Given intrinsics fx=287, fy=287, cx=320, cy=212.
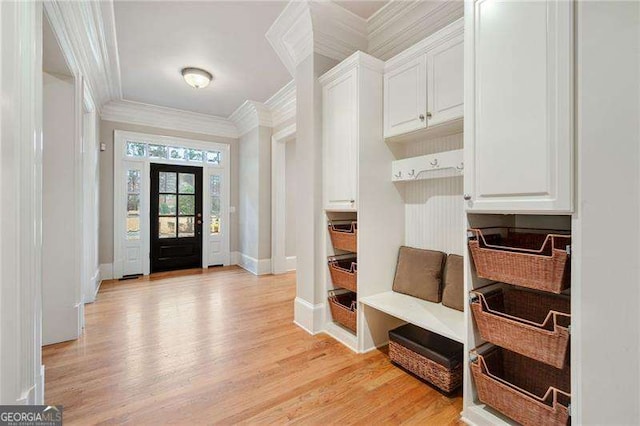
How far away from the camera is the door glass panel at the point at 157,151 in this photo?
4980mm

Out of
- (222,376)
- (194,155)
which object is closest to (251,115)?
(194,155)

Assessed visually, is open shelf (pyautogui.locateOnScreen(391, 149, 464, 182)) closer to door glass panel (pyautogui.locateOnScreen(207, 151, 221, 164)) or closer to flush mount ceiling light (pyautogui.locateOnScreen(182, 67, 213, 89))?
flush mount ceiling light (pyautogui.locateOnScreen(182, 67, 213, 89))

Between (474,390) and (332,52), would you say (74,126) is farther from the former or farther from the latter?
(474,390)

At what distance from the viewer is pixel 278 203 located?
16.8ft

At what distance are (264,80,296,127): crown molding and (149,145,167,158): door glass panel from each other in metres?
1.98

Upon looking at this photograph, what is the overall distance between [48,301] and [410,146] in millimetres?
3328

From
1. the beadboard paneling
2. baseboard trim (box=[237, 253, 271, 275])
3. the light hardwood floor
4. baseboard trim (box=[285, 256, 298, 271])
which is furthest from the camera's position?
baseboard trim (box=[285, 256, 298, 271])

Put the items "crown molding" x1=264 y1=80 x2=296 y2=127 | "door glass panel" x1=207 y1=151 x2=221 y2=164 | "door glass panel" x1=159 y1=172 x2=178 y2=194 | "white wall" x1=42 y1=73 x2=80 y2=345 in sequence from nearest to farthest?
"white wall" x1=42 y1=73 x2=80 y2=345 → "crown molding" x1=264 y1=80 x2=296 y2=127 → "door glass panel" x1=159 y1=172 x2=178 y2=194 → "door glass panel" x1=207 y1=151 x2=221 y2=164

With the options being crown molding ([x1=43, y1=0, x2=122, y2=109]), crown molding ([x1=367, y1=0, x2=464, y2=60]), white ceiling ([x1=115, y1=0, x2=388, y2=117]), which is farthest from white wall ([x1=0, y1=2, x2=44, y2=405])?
crown molding ([x1=367, y1=0, x2=464, y2=60])

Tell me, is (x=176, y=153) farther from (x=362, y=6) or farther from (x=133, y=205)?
(x=362, y=6)

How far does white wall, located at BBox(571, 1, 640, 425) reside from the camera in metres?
1.03

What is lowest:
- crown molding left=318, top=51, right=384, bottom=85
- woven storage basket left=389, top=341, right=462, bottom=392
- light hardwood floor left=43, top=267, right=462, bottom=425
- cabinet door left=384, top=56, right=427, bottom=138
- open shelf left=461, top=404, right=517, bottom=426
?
light hardwood floor left=43, top=267, right=462, bottom=425

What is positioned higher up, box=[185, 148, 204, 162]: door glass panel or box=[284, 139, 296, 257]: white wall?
box=[185, 148, 204, 162]: door glass panel

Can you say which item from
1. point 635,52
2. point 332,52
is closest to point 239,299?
point 332,52
